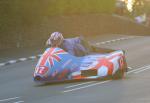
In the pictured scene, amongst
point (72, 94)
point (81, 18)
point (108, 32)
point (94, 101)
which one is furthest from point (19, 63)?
point (108, 32)

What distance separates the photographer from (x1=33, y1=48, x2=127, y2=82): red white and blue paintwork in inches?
601

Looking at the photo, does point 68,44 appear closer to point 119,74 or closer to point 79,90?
point 119,74

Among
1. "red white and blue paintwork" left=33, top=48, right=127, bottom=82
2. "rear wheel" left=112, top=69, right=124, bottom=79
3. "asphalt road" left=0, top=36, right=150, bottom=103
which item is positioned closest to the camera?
"asphalt road" left=0, top=36, right=150, bottom=103

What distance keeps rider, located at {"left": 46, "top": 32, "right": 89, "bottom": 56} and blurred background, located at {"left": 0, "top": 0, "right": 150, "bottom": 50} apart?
13.4 meters

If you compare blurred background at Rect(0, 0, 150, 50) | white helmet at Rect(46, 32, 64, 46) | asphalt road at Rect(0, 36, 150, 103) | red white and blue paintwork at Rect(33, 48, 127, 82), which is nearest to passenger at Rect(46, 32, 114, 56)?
white helmet at Rect(46, 32, 64, 46)

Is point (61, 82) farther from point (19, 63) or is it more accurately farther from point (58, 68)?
point (19, 63)

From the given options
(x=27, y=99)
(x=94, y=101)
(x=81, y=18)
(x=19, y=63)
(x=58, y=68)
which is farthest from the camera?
(x=81, y=18)

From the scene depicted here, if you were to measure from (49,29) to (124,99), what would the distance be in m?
23.2

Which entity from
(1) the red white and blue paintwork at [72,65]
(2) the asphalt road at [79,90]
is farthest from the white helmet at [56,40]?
(2) the asphalt road at [79,90]

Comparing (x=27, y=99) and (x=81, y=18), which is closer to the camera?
(x=27, y=99)

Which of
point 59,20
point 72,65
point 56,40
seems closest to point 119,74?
point 72,65

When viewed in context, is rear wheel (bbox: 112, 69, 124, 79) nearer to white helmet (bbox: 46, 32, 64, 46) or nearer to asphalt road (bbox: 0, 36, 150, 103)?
asphalt road (bbox: 0, 36, 150, 103)

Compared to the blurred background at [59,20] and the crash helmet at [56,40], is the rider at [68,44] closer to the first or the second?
the crash helmet at [56,40]

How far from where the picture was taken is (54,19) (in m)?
36.0
